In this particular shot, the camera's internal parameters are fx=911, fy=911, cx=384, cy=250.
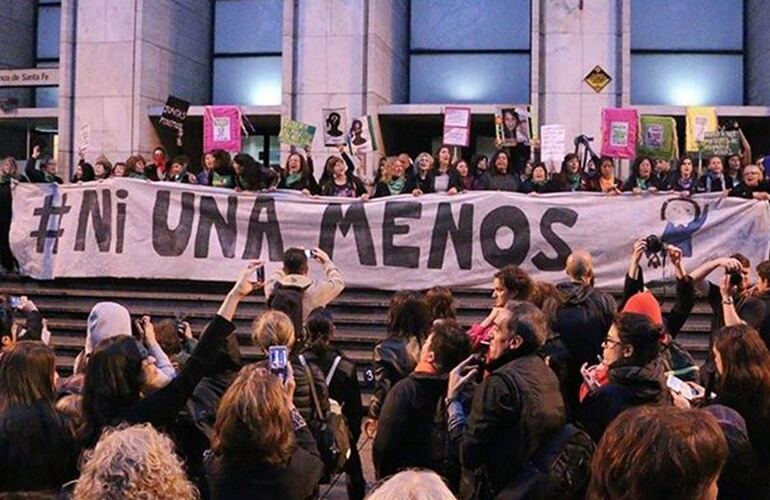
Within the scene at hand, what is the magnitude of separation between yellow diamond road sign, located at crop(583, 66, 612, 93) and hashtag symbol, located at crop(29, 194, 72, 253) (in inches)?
354

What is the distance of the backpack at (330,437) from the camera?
5.03 m

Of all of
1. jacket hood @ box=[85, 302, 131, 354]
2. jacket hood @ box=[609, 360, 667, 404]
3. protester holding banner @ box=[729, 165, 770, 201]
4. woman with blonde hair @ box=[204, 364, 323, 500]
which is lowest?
woman with blonde hair @ box=[204, 364, 323, 500]

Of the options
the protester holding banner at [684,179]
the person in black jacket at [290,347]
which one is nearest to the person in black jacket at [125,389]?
the person in black jacket at [290,347]

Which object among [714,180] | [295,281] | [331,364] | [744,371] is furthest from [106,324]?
[714,180]

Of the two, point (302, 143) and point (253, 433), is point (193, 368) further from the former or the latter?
point (302, 143)

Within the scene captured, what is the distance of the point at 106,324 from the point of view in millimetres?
4668

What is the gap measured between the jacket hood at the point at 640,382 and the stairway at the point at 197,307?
580 cm

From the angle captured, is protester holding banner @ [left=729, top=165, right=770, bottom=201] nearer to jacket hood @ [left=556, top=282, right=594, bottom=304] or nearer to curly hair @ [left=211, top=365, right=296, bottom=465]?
jacket hood @ [left=556, top=282, right=594, bottom=304]

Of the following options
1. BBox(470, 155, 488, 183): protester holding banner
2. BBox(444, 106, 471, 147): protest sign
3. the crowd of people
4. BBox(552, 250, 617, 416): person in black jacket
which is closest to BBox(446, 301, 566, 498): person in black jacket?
the crowd of people

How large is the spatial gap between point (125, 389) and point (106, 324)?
87 centimetres

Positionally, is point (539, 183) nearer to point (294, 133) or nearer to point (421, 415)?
point (294, 133)

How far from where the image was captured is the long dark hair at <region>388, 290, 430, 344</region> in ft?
18.1

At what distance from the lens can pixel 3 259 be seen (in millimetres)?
12906

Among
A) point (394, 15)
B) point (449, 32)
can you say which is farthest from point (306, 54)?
point (449, 32)
